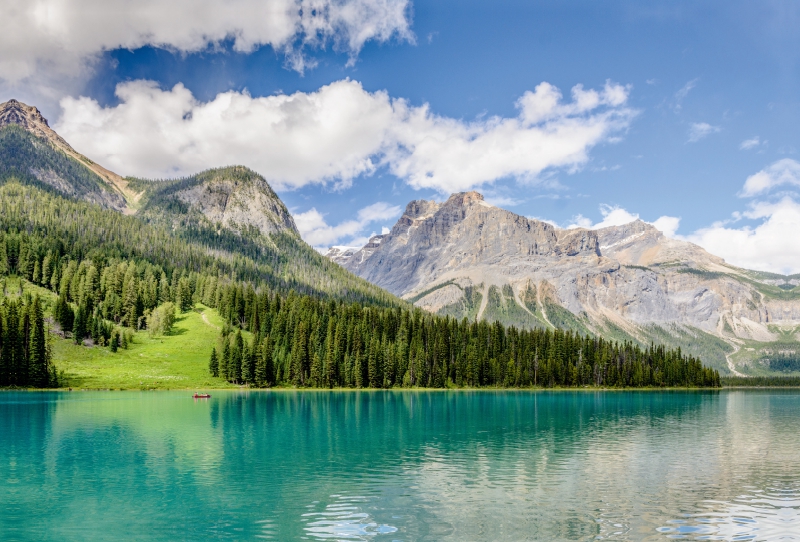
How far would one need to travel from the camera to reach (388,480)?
41.0m

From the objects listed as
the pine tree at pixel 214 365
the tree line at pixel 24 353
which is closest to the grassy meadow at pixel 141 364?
the pine tree at pixel 214 365

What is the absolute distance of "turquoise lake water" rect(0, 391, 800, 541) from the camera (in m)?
29.7

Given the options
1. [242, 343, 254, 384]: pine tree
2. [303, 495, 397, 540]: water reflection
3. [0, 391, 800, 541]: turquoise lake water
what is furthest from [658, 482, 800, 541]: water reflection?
[242, 343, 254, 384]: pine tree

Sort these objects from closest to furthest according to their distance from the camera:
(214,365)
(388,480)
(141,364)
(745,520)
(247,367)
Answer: (745,520)
(388,480)
(141,364)
(247,367)
(214,365)

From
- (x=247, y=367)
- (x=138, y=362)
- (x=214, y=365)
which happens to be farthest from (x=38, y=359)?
(x=247, y=367)

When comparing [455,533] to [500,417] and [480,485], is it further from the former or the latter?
[500,417]

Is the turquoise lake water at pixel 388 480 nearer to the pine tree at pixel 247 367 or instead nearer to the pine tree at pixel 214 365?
the pine tree at pixel 247 367

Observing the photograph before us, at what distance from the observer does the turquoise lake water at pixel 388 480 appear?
29734 millimetres

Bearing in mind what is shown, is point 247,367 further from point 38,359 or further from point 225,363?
point 38,359

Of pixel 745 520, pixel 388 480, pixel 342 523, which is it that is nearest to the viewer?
pixel 342 523

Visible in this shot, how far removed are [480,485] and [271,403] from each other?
7989cm

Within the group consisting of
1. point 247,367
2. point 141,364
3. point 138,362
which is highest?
point 138,362

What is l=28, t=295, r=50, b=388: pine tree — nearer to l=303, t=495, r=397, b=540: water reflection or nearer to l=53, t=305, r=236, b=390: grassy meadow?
l=53, t=305, r=236, b=390: grassy meadow

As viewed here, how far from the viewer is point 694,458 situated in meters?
52.7
